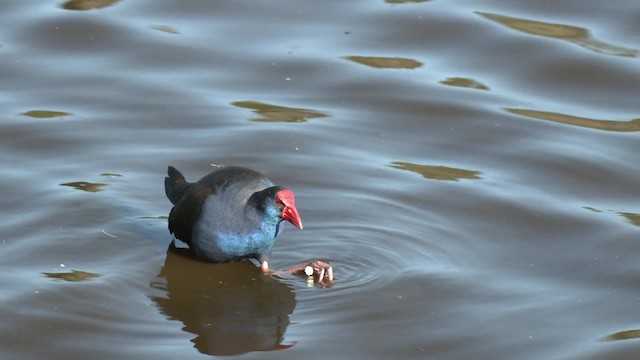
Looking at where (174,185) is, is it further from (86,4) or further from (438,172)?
(86,4)

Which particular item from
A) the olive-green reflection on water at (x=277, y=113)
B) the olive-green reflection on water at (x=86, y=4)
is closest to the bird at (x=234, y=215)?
the olive-green reflection on water at (x=277, y=113)

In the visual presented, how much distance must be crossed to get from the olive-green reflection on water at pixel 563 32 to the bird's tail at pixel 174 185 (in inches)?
173

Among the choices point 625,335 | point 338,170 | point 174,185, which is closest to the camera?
point 625,335

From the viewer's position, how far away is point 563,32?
1191 cm

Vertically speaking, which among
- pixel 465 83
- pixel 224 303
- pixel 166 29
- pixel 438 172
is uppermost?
pixel 166 29

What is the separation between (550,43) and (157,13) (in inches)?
134

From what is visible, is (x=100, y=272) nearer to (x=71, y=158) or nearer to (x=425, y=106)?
(x=71, y=158)

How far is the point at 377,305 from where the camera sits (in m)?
7.63

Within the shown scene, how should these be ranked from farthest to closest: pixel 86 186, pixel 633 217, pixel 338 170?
pixel 338 170
pixel 86 186
pixel 633 217

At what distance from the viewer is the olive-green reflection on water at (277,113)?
10.2 meters

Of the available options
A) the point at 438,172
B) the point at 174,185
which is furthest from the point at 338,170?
the point at 174,185

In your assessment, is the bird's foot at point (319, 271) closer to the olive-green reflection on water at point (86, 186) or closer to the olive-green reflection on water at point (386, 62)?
the olive-green reflection on water at point (86, 186)

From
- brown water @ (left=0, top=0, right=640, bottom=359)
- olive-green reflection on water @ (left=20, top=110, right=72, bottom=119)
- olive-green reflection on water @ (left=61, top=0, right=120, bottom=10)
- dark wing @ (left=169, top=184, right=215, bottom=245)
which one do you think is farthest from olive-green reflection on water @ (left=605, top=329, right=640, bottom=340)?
olive-green reflection on water @ (left=61, top=0, right=120, bottom=10)

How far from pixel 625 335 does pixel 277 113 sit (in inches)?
150
